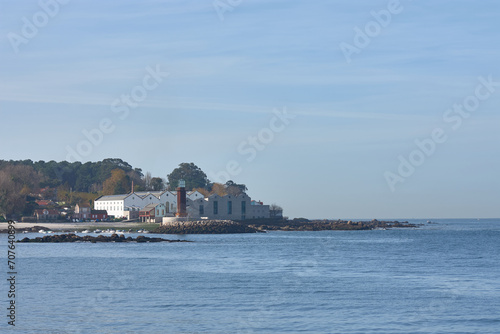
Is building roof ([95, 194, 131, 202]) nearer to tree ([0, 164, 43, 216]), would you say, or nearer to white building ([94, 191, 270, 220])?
white building ([94, 191, 270, 220])

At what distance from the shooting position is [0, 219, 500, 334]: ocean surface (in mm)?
24766

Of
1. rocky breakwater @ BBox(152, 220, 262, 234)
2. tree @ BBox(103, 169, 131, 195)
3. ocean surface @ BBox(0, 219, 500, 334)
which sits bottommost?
ocean surface @ BBox(0, 219, 500, 334)

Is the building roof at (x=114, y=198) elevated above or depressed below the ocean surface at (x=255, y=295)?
above

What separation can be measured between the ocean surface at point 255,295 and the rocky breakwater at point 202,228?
54.6m

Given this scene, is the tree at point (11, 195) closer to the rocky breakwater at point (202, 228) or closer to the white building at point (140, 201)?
the white building at point (140, 201)

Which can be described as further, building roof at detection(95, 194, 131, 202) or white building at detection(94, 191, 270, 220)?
building roof at detection(95, 194, 131, 202)

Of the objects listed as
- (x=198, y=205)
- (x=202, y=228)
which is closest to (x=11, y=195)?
(x=198, y=205)

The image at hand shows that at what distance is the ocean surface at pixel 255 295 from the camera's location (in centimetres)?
2477

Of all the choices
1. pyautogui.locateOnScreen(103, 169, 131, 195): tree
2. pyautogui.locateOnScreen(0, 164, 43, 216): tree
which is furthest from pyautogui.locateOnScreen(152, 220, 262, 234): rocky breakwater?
pyautogui.locateOnScreen(103, 169, 131, 195): tree

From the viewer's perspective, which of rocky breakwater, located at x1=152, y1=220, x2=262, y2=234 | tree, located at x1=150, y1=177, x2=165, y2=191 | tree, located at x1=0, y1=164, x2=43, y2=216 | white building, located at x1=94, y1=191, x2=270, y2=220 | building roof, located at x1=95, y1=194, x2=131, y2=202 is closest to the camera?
rocky breakwater, located at x1=152, y1=220, x2=262, y2=234

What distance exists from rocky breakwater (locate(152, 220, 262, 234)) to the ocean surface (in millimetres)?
54623

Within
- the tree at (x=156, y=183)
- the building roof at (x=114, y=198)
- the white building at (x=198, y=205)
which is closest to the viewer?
the white building at (x=198, y=205)

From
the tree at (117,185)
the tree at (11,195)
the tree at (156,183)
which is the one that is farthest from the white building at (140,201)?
the tree at (156,183)

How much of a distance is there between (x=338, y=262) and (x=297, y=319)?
2619 centimetres
